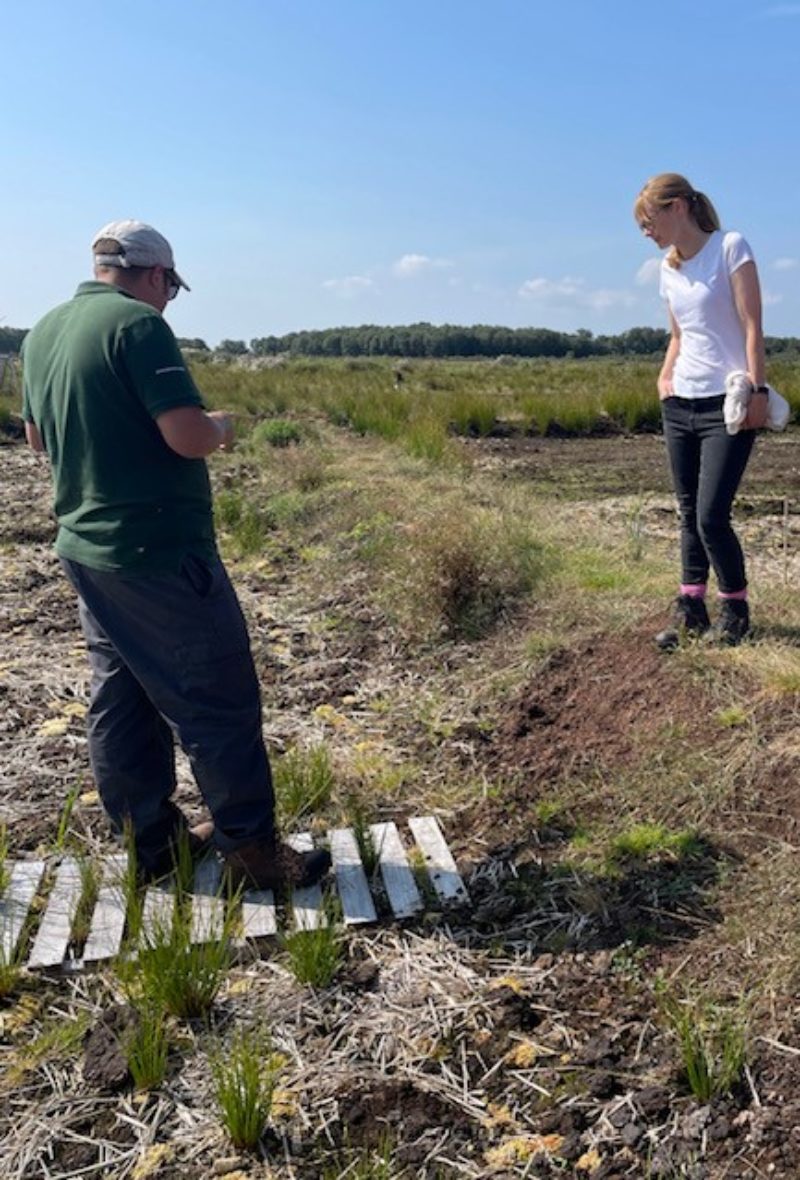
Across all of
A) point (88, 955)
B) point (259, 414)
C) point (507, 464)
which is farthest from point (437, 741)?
point (259, 414)

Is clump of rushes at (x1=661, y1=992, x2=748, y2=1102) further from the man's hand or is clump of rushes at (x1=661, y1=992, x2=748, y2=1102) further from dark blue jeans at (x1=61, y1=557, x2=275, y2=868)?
the man's hand

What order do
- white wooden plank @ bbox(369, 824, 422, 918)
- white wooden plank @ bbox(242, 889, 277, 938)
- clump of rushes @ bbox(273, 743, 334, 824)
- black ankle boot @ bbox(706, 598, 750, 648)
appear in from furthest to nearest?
black ankle boot @ bbox(706, 598, 750, 648) < clump of rushes @ bbox(273, 743, 334, 824) < white wooden plank @ bbox(369, 824, 422, 918) < white wooden plank @ bbox(242, 889, 277, 938)

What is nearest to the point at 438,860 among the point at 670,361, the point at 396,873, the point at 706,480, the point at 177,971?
the point at 396,873

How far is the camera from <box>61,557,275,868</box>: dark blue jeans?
2713mm

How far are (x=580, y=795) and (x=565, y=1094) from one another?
4.24 feet

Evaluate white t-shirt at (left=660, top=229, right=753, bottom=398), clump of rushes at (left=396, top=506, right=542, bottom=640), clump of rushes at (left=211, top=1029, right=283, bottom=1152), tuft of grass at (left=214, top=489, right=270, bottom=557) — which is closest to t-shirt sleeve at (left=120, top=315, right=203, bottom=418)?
clump of rushes at (left=211, top=1029, right=283, bottom=1152)

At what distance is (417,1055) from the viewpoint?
2.28m

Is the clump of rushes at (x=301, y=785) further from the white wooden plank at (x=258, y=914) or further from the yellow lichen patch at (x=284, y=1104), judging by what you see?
the yellow lichen patch at (x=284, y=1104)

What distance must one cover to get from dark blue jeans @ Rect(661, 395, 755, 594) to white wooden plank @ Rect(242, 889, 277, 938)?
2200mm

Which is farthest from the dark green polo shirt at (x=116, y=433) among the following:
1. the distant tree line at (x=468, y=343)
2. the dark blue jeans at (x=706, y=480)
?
Result: the distant tree line at (x=468, y=343)

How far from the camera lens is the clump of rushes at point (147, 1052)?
2.18 meters

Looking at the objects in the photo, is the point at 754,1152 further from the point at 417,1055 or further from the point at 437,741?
the point at 437,741

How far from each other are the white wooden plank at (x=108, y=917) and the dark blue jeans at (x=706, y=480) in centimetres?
250

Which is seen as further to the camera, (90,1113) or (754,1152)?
(90,1113)
